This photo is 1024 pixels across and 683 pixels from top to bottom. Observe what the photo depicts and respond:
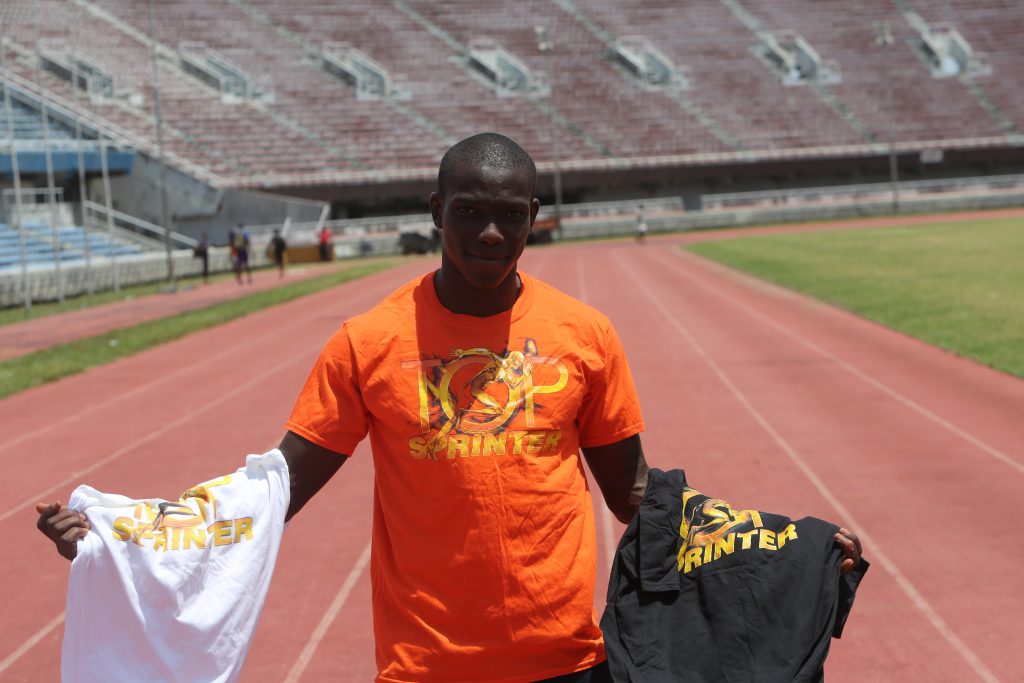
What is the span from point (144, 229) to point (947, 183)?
33.7m

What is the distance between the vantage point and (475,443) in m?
2.37

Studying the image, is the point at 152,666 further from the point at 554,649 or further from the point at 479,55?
the point at 479,55

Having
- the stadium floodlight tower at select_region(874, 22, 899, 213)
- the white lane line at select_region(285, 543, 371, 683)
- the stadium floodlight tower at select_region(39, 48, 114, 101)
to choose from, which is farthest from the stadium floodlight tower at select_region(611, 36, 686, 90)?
the white lane line at select_region(285, 543, 371, 683)

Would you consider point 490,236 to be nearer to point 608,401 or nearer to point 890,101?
point 608,401

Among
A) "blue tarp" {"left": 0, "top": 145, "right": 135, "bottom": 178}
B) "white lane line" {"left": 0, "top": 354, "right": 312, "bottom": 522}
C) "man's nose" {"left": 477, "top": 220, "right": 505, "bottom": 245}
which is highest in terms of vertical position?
"blue tarp" {"left": 0, "top": 145, "right": 135, "bottom": 178}

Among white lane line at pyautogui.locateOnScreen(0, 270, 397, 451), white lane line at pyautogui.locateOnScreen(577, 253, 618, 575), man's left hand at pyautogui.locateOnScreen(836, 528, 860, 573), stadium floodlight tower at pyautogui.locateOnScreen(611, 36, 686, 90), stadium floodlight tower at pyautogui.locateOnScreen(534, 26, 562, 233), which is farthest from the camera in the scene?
stadium floodlight tower at pyautogui.locateOnScreen(611, 36, 686, 90)

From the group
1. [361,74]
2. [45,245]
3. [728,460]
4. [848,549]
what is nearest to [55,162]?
[45,245]

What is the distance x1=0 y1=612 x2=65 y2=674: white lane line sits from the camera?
210 inches

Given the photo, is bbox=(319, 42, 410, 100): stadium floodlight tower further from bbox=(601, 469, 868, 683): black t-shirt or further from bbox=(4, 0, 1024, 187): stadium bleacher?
bbox=(601, 469, 868, 683): black t-shirt

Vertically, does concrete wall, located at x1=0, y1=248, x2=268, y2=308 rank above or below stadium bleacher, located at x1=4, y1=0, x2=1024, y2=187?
below

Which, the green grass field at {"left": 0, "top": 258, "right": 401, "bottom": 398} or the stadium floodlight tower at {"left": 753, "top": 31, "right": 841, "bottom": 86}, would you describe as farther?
the stadium floodlight tower at {"left": 753, "top": 31, "right": 841, "bottom": 86}

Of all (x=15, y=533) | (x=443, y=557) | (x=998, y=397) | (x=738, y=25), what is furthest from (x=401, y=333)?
(x=738, y=25)

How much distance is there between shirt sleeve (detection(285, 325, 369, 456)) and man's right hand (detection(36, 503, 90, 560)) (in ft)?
1.50

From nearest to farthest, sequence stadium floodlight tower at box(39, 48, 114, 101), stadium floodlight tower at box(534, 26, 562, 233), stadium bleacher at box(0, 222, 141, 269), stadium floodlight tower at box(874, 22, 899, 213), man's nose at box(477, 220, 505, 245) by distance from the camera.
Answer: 1. man's nose at box(477, 220, 505, 245)
2. stadium bleacher at box(0, 222, 141, 269)
3. stadium floodlight tower at box(39, 48, 114, 101)
4. stadium floodlight tower at box(534, 26, 562, 233)
5. stadium floodlight tower at box(874, 22, 899, 213)
